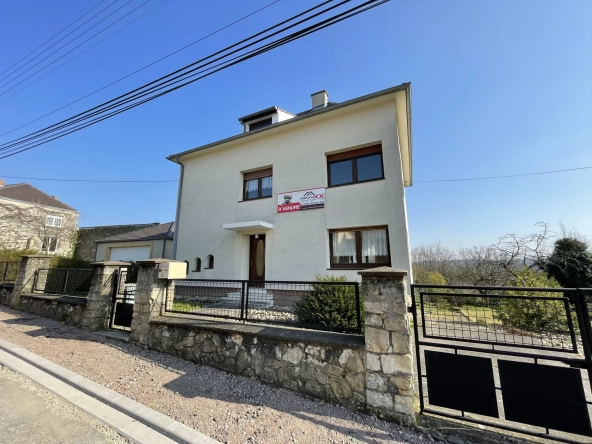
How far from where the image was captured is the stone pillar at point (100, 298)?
5609 millimetres

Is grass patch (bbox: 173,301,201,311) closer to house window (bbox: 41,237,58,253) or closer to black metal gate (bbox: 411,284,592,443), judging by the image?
black metal gate (bbox: 411,284,592,443)

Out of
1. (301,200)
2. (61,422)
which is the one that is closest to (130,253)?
(301,200)

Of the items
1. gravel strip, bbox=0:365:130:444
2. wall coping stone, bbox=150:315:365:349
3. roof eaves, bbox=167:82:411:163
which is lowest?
gravel strip, bbox=0:365:130:444

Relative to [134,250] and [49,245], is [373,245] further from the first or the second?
[49,245]

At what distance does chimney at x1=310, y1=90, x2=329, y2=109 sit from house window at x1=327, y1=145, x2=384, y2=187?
13.6 ft

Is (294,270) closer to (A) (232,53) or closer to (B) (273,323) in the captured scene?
(B) (273,323)

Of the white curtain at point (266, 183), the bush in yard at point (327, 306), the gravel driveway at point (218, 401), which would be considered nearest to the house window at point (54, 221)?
the white curtain at point (266, 183)

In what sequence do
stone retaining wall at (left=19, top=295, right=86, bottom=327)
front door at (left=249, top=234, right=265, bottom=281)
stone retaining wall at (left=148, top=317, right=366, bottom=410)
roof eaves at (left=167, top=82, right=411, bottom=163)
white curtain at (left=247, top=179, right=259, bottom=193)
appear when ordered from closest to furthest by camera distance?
stone retaining wall at (left=148, top=317, right=366, bottom=410) < stone retaining wall at (left=19, top=295, right=86, bottom=327) < roof eaves at (left=167, top=82, right=411, bottom=163) < front door at (left=249, top=234, right=265, bottom=281) < white curtain at (left=247, top=179, right=259, bottom=193)

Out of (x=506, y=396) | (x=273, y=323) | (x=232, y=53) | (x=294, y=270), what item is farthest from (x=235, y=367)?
(x=232, y=53)

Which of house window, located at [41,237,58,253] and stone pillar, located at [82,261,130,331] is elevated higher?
house window, located at [41,237,58,253]

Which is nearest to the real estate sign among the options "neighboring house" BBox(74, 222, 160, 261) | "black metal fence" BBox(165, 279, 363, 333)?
"black metal fence" BBox(165, 279, 363, 333)

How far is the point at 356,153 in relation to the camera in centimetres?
847

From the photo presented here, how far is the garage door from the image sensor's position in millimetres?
14070

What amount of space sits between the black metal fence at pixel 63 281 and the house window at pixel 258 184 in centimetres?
558
